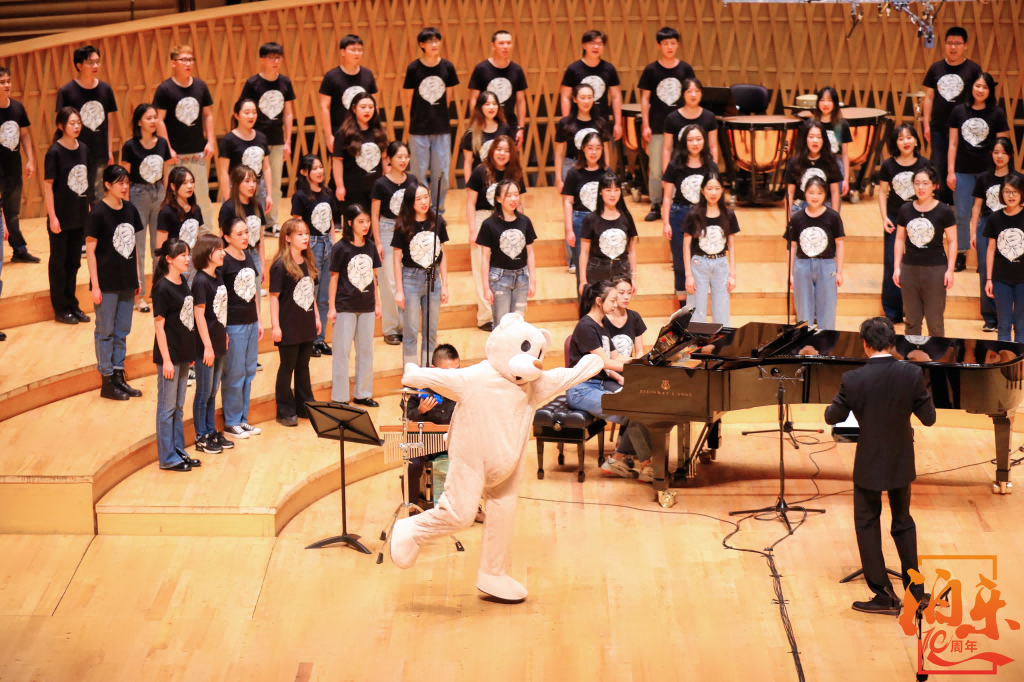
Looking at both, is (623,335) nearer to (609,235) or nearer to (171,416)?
(609,235)

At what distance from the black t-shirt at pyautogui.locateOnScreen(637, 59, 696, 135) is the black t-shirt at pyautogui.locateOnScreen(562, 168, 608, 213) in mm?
1307

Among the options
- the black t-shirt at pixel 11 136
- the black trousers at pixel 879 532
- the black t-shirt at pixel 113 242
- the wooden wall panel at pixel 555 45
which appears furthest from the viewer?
the wooden wall panel at pixel 555 45

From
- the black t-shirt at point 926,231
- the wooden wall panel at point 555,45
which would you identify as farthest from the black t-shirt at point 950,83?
the black t-shirt at point 926,231

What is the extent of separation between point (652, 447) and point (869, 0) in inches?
100

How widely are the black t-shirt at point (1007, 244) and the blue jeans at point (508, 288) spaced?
8.48ft

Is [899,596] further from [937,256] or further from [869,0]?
[869,0]

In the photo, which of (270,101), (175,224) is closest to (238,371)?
(175,224)

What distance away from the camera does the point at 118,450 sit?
6.08 metres

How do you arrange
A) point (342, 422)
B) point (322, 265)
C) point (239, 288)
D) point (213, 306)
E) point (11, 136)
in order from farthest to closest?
point (11, 136)
point (322, 265)
point (239, 288)
point (213, 306)
point (342, 422)

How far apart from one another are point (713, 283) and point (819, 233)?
65 cm

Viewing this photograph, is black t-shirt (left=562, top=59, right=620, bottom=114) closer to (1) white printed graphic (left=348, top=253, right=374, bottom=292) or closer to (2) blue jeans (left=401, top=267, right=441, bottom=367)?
(2) blue jeans (left=401, top=267, right=441, bottom=367)

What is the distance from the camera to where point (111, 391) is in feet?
22.1

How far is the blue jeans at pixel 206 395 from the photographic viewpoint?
20.3 ft

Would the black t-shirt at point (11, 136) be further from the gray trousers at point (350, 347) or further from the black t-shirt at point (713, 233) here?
the black t-shirt at point (713, 233)
